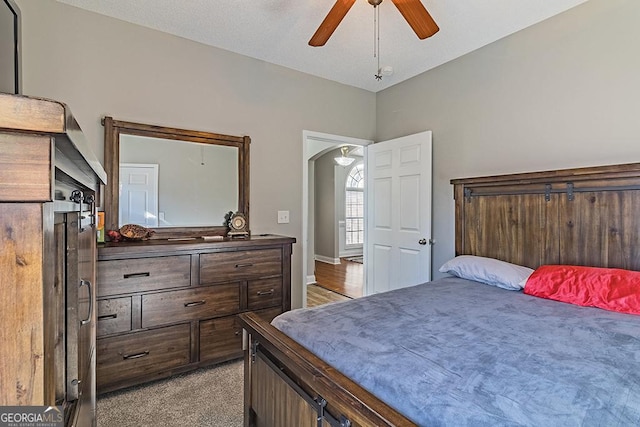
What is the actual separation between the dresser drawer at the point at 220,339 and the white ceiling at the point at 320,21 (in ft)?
7.55

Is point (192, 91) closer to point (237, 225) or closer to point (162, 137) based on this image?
point (162, 137)

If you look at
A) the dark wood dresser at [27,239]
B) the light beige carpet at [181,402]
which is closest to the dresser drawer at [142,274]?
the light beige carpet at [181,402]

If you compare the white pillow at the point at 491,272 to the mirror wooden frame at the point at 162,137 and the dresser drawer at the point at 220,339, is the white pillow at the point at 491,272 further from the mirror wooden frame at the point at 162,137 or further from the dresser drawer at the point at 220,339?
the mirror wooden frame at the point at 162,137

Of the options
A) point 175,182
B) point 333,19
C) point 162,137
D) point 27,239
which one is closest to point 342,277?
point 175,182

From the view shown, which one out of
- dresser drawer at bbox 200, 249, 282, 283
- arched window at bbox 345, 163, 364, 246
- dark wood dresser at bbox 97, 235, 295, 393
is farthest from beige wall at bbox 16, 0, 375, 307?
arched window at bbox 345, 163, 364, 246

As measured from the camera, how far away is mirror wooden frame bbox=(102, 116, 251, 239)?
2.55 m

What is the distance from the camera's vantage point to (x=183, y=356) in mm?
2395

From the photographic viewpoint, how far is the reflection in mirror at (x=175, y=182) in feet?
8.77

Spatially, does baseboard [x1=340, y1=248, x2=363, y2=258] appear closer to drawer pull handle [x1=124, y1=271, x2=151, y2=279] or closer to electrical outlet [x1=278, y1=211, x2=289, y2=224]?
electrical outlet [x1=278, y1=211, x2=289, y2=224]

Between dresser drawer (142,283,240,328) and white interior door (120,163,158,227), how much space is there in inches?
28.6

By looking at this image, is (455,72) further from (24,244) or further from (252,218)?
(24,244)

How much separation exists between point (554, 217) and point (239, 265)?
7.81 ft

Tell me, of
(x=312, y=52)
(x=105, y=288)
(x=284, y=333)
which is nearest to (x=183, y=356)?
(x=105, y=288)

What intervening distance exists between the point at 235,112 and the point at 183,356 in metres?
2.11
